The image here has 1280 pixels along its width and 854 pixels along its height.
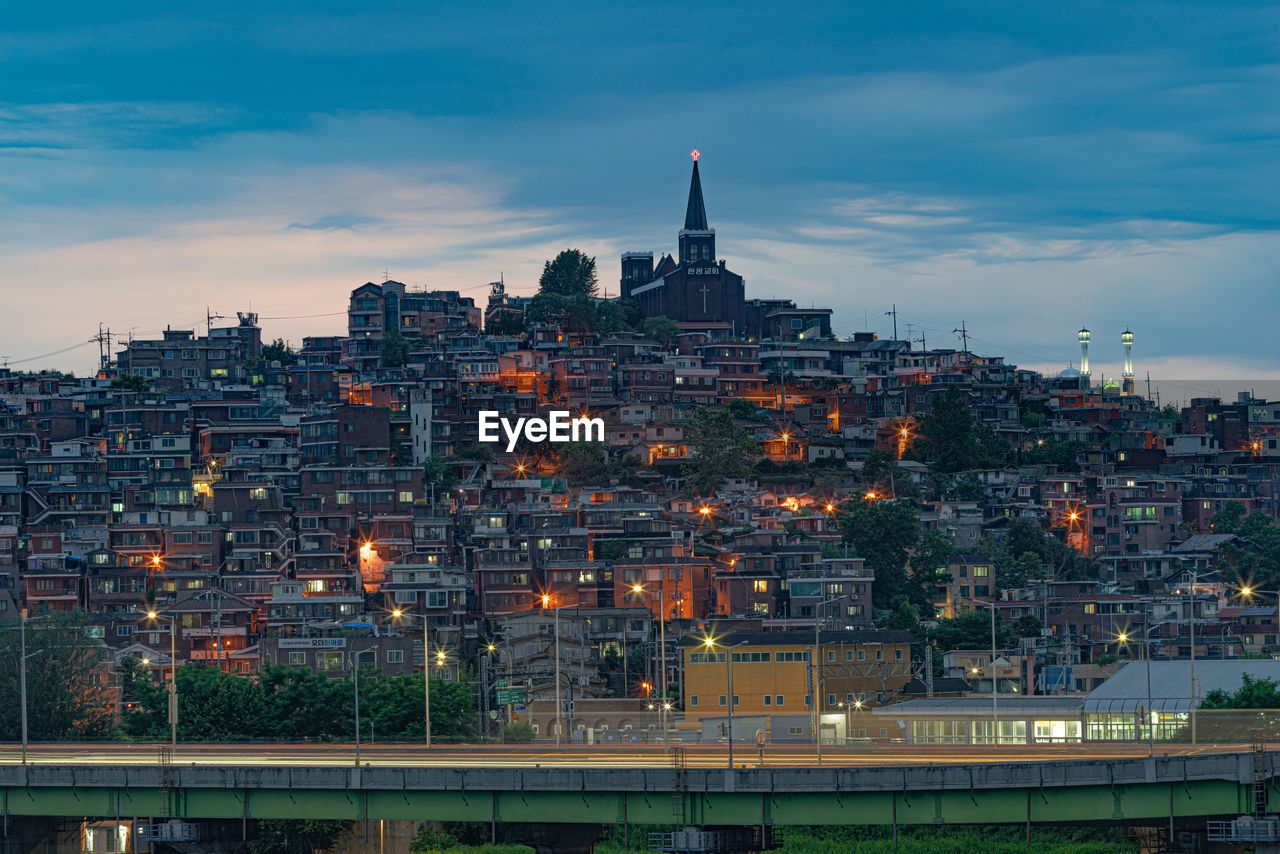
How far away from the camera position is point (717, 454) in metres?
133

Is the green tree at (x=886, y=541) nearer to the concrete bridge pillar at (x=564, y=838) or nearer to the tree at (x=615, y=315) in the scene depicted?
the concrete bridge pillar at (x=564, y=838)

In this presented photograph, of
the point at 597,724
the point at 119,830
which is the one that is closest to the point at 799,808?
the point at 119,830

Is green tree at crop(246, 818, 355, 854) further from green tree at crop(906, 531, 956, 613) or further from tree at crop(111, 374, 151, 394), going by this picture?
tree at crop(111, 374, 151, 394)

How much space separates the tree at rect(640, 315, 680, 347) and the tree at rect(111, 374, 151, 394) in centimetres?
4605

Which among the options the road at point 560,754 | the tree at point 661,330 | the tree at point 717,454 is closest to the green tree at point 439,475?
the tree at point 717,454

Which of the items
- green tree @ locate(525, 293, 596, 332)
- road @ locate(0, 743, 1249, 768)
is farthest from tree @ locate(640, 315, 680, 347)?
road @ locate(0, 743, 1249, 768)

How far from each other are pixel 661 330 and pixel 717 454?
38189mm

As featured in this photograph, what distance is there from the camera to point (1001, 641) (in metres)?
100

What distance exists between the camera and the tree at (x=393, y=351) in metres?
150

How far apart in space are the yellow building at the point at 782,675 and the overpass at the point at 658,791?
32.5 metres

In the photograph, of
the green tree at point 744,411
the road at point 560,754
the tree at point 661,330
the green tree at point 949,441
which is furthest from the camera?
the tree at point 661,330

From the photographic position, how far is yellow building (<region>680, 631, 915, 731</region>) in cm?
8712

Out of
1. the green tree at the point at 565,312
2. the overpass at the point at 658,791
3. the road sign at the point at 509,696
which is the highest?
the green tree at the point at 565,312

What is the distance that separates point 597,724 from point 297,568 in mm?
27505
